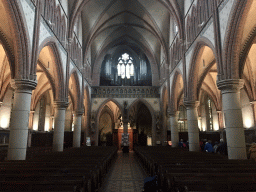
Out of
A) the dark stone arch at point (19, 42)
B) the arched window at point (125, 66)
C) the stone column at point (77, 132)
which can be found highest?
the arched window at point (125, 66)

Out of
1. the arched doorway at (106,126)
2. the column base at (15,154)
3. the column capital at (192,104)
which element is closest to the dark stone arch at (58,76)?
the column base at (15,154)

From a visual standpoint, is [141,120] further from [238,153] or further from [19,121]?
[19,121]

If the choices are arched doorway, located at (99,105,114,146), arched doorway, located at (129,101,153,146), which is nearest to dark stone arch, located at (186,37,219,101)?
arched doorway, located at (129,101,153,146)

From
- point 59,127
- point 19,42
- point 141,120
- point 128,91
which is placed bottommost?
point 59,127

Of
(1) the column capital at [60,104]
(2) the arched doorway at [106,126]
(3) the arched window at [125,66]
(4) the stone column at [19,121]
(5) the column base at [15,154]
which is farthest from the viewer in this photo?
(2) the arched doorway at [106,126]

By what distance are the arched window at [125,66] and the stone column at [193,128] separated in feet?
54.9

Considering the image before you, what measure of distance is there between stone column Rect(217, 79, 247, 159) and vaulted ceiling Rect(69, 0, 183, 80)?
934 centimetres

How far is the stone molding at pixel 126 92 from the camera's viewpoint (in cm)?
2806

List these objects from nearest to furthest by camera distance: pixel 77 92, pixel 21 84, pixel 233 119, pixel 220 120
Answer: pixel 233 119, pixel 21 84, pixel 77 92, pixel 220 120

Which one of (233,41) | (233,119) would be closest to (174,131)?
(233,119)

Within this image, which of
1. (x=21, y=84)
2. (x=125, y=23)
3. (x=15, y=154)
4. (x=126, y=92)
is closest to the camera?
(x=15, y=154)

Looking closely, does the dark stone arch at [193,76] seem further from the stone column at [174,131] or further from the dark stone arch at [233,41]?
the stone column at [174,131]

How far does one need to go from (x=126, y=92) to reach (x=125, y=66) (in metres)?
5.82

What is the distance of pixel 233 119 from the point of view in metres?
9.77
